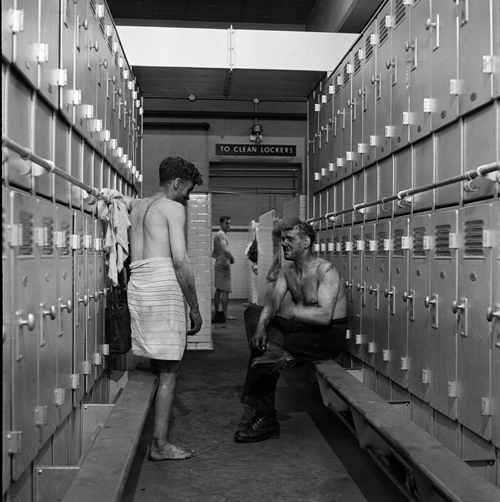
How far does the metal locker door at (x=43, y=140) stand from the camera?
2.46 m

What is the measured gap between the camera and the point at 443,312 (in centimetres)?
316

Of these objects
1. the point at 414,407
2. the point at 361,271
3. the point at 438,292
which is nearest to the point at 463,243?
the point at 438,292

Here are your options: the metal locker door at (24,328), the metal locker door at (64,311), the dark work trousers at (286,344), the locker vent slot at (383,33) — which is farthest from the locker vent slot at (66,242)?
the locker vent slot at (383,33)

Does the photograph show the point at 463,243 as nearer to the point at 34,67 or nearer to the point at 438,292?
the point at 438,292

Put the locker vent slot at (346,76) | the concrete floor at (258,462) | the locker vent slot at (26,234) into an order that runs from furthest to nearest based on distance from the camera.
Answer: the locker vent slot at (346,76), the concrete floor at (258,462), the locker vent slot at (26,234)

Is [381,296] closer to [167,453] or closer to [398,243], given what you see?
[398,243]

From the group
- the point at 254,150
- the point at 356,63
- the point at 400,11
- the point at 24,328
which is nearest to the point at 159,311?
the point at 24,328

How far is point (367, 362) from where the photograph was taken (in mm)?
4531

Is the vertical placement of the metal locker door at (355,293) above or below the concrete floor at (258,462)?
above

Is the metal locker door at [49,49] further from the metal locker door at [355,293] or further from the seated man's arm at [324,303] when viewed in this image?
the metal locker door at [355,293]

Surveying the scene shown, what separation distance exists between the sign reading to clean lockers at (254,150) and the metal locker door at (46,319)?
300 inches

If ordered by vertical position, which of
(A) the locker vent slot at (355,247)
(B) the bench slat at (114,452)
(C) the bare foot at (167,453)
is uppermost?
(A) the locker vent slot at (355,247)

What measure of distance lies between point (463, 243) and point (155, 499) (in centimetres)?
203

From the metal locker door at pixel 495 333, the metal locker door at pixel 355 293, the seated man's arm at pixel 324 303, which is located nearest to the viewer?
the metal locker door at pixel 495 333
